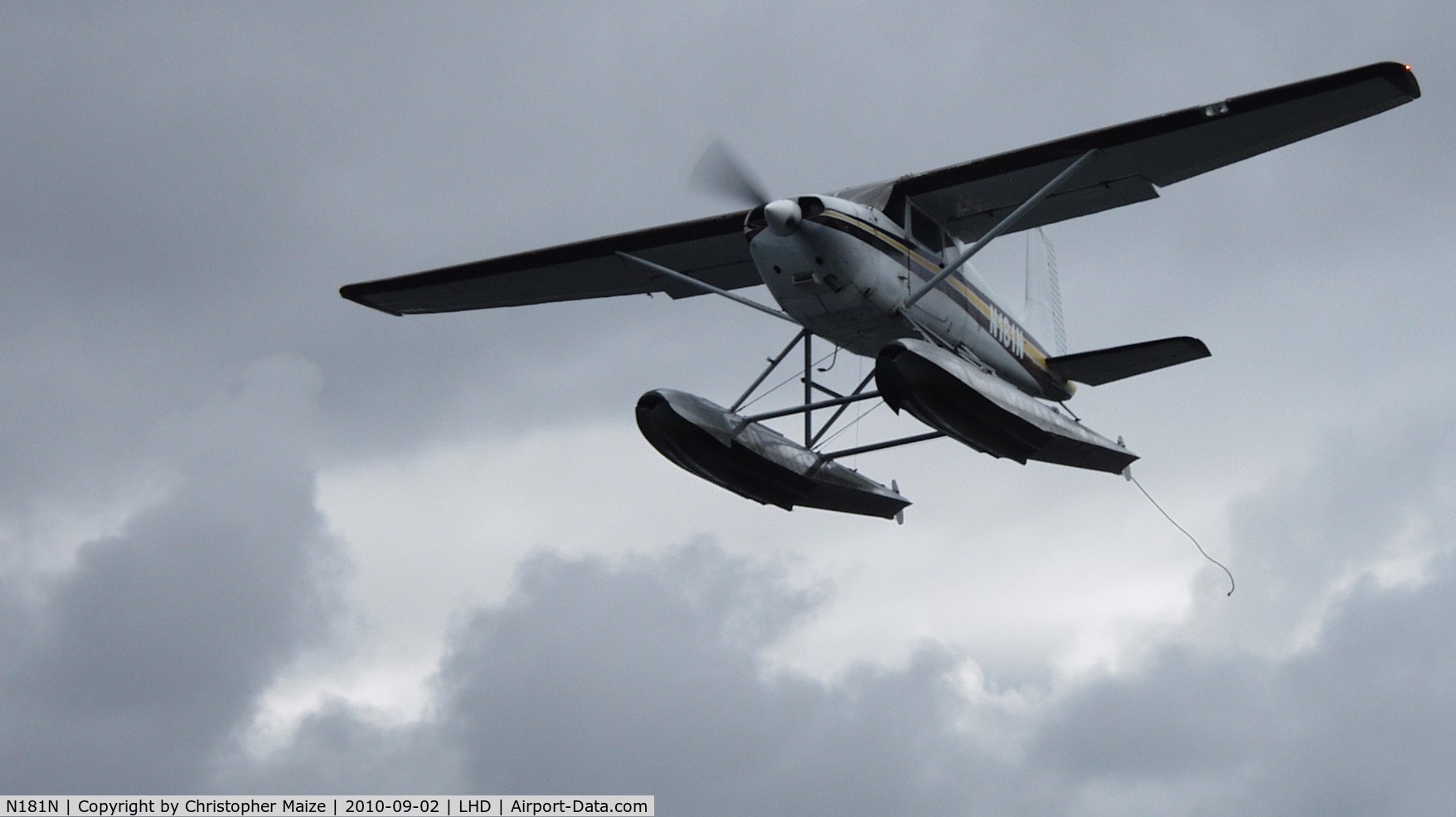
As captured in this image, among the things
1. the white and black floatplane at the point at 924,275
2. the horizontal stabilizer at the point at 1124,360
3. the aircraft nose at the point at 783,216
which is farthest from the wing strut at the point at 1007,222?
the horizontal stabilizer at the point at 1124,360

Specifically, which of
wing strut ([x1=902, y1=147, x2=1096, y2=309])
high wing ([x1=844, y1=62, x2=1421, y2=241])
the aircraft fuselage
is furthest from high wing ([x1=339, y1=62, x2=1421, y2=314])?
the aircraft fuselage

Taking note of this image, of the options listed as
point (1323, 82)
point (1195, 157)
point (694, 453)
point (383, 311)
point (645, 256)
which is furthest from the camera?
point (383, 311)

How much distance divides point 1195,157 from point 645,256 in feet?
22.6

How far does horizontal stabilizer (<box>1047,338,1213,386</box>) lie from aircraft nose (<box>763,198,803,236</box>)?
4.94m

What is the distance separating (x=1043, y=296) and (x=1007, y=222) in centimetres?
537

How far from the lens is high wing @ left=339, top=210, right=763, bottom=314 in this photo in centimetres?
2102

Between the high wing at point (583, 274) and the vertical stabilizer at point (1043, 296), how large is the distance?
13.2ft

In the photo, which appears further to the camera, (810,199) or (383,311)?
(383,311)

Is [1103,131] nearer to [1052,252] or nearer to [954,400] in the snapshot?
[954,400]

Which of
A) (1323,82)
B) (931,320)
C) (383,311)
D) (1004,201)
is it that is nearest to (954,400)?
(931,320)

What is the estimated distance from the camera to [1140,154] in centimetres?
1841

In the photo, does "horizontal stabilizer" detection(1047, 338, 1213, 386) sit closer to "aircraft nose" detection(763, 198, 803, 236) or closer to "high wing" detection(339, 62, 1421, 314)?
"high wing" detection(339, 62, 1421, 314)

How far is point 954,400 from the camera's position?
1775 centimetres

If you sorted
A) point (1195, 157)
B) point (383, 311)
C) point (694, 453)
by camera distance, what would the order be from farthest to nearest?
point (383, 311), point (694, 453), point (1195, 157)
